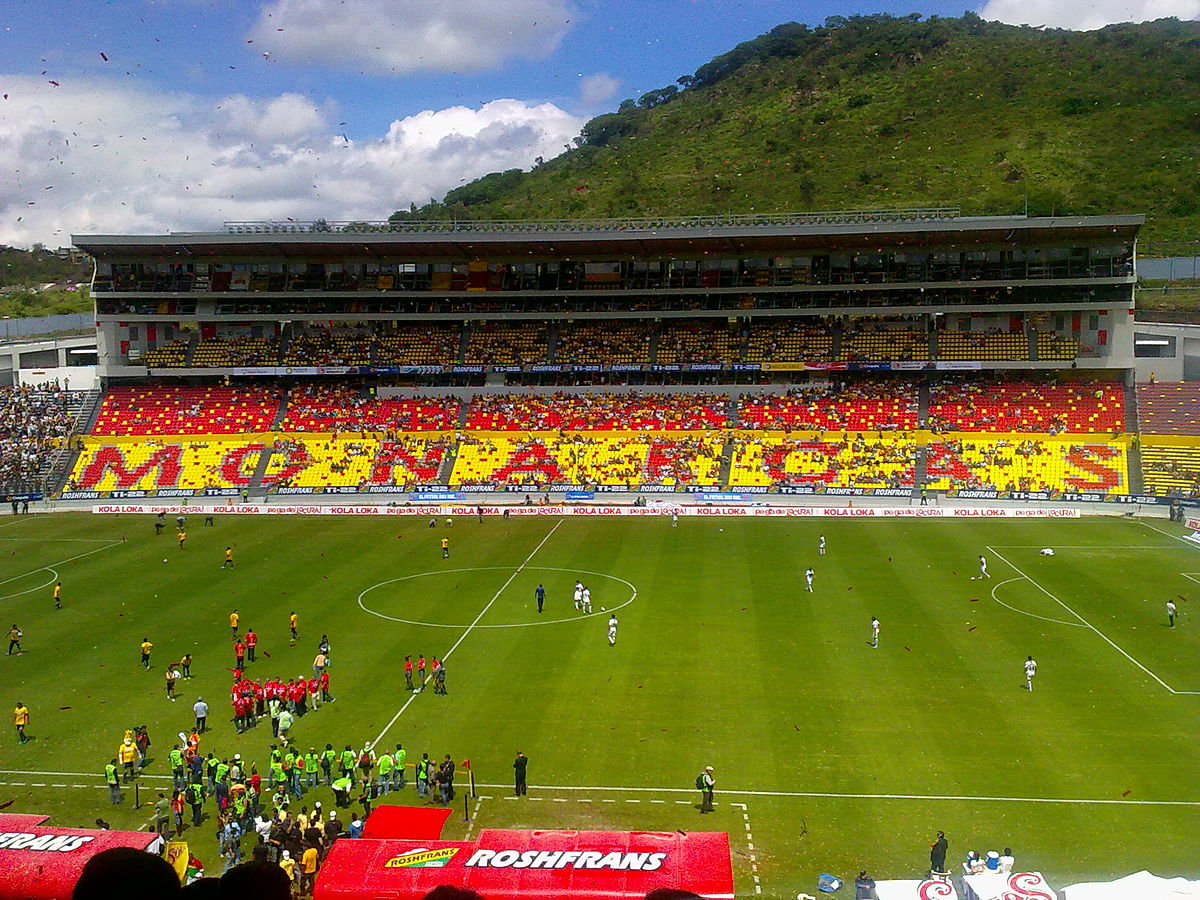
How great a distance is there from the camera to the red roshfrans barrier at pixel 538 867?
1311cm

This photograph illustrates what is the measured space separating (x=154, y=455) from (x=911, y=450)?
165 ft

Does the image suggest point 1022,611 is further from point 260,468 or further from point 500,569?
point 260,468

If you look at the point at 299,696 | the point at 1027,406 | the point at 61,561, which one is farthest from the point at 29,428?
the point at 1027,406

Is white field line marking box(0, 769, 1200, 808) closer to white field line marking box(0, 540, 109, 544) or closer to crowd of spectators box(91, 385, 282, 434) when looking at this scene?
white field line marking box(0, 540, 109, 544)

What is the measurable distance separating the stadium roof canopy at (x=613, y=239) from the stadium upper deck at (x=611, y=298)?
0.71ft

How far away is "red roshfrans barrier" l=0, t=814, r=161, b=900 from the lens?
501 inches

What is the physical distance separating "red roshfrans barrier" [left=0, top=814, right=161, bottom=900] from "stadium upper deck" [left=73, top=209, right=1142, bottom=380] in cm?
5740

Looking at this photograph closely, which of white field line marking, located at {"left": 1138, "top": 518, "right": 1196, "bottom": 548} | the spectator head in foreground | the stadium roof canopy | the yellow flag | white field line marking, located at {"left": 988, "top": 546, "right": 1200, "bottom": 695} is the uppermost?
the stadium roof canopy

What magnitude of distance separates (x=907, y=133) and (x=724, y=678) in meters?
106

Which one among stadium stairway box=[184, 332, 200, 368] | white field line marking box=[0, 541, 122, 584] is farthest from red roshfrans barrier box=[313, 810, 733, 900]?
stadium stairway box=[184, 332, 200, 368]

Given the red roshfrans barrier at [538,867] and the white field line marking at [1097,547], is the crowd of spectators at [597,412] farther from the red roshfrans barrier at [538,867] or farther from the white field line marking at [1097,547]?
the red roshfrans barrier at [538,867]

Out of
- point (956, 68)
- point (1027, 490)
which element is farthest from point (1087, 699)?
point (956, 68)

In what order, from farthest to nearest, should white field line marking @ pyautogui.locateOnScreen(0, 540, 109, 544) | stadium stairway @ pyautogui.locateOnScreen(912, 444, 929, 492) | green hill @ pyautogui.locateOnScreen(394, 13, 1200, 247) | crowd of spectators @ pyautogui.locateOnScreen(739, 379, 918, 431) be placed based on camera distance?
green hill @ pyautogui.locateOnScreen(394, 13, 1200, 247), crowd of spectators @ pyautogui.locateOnScreen(739, 379, 918, 431), stadium stairway @ pyautogui.locateOnScreen(912, 444, 929, 492), white field line marking @ pyautogui.locateOnScreen(0, 540, 109, 544)

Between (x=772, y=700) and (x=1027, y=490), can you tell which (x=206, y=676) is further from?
(x=1027, y=490)
